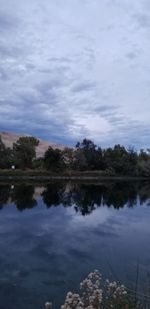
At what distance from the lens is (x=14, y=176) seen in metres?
77.8

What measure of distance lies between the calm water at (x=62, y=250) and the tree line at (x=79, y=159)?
177ft

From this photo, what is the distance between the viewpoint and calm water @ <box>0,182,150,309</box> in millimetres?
10789

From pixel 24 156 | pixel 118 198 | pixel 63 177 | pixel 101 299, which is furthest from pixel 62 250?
pixel 24 156

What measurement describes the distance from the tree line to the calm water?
54079 mm

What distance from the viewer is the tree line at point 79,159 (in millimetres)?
86062

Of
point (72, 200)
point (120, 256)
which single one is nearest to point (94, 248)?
point (120, 256)

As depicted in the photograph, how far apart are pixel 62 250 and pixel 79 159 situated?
253ft

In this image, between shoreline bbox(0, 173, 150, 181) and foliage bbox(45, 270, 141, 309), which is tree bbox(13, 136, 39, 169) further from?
foliage bbox(45, 270, 141, 309)

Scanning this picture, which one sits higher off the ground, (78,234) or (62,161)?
(62,161)

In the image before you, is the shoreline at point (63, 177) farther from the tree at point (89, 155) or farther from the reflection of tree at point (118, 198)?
the reflection of tree at point (118, 198)

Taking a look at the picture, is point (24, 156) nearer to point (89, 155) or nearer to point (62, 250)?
point (89, 155)

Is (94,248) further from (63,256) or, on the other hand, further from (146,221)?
(146,221)

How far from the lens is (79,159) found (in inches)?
3671

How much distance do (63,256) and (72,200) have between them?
86.0 feet
